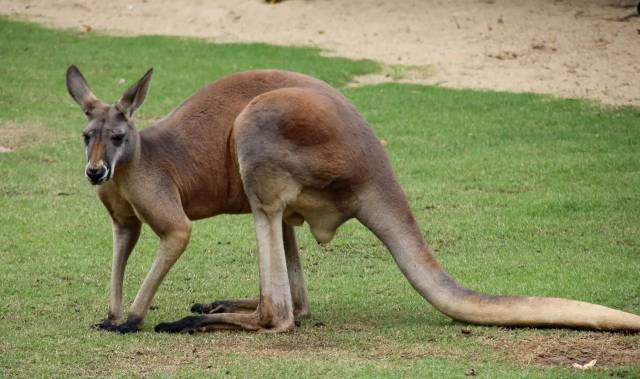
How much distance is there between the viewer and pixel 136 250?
8.93 m

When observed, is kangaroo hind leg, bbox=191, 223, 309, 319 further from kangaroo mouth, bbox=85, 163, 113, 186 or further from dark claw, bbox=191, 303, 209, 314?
kangaroo mouth, bbox=85, 163, 113, 186

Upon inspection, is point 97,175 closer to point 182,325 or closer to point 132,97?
point 132,97

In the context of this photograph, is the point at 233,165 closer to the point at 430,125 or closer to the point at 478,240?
the point at 478,240

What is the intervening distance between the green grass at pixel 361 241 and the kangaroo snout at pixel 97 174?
2.77 ft

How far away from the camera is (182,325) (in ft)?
21.7

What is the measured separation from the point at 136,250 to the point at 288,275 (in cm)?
213

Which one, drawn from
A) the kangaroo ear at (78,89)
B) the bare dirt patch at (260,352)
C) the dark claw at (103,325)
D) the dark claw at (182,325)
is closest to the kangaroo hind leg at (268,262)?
the dark claw at (182,325)

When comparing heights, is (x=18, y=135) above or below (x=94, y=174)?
below

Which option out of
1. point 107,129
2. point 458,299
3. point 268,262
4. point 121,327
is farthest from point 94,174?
point 458,299

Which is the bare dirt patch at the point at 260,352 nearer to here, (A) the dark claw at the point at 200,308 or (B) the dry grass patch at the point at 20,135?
(A) the dark claw at the point at 200,308

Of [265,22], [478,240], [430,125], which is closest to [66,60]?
[265,22]

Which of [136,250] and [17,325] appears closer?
[17,325]

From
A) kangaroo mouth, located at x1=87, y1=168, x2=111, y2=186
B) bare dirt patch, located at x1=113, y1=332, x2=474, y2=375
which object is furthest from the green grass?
kangaroo mouth, located at x1=87, y1=168, x2=111, y2=186

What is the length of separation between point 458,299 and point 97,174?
6.36 feet
